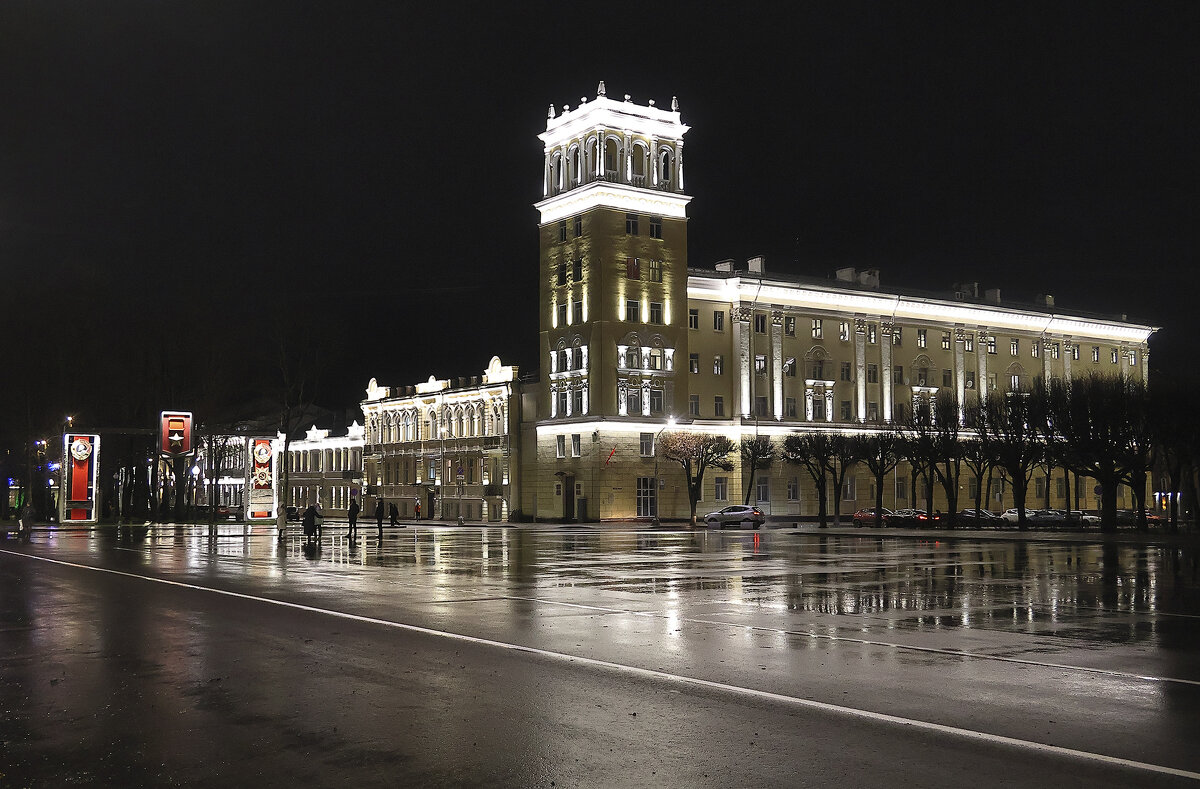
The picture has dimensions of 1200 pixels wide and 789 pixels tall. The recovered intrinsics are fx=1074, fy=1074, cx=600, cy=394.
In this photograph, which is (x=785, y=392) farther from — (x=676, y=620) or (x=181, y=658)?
(x=181, y=658)

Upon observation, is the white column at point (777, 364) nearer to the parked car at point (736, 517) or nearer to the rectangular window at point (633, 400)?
the rectangular window at point (633, 400)

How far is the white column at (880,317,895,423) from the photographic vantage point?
306 feet

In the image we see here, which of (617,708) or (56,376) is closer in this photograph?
(617,708)

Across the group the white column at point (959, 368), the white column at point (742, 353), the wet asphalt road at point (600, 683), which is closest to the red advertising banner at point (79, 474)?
the wet asphalt road at point (600, 683)

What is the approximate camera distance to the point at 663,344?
81500 millimetres

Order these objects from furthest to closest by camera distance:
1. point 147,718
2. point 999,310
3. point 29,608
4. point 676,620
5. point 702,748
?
point 999,310, point 29,608, point 676,620, point 147,718, point 702,748

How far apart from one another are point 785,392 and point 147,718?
81.6m

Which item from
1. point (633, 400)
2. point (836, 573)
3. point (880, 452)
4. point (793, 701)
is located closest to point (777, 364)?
point (633, 400)

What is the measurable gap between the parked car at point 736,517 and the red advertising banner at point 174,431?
33696 mm

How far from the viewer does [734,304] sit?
87062 mm

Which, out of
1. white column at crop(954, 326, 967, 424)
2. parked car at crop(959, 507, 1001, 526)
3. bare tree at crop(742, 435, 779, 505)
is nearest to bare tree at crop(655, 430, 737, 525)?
bare tree at crop(742, 435, 779, 505)

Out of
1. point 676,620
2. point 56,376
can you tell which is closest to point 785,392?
point 56,376

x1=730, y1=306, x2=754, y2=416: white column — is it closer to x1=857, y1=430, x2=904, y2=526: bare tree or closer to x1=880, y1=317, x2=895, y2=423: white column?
x1=857, y1=430, x2=904, y2=526: bare tree

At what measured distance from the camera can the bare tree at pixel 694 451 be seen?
75.9 metres
